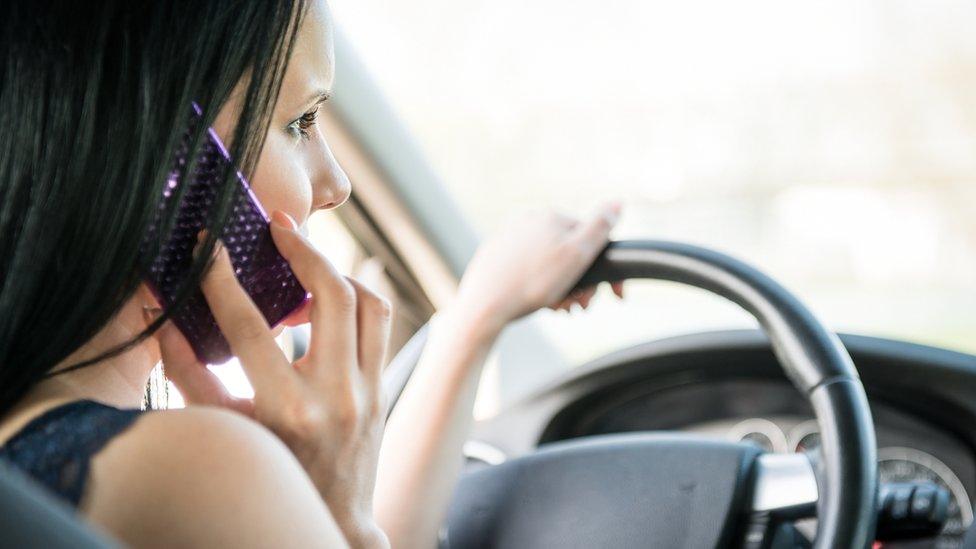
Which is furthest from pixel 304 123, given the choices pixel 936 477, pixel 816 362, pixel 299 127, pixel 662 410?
pixel 936 477

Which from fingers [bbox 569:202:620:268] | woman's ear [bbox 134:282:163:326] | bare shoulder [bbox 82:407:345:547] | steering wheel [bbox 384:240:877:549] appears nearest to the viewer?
bare shoulder [bbox 82:407:345:547]

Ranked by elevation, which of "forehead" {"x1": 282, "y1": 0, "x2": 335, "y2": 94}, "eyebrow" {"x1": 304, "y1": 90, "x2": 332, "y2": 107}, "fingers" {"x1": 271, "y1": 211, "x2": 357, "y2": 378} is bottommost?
"fingers" {"x1": 271, "y1": 211, "x2": 357, "y2": 378}

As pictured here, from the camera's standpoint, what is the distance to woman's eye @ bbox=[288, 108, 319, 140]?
95 cm

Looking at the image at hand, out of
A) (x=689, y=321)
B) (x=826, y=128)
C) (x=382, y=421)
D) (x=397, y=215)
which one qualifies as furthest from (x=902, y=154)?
(x=382, y=421)

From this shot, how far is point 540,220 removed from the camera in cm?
127

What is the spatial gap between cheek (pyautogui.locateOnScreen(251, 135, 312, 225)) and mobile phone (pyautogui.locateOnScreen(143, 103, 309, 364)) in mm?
38

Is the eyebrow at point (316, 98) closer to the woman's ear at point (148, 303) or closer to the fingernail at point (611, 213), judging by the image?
the woman's ear at point (148, 303)

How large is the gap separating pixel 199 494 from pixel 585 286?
65 cm

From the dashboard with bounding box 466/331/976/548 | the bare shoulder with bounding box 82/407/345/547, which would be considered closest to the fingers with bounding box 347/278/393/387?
the bare shoulder with bounding box 82/407/345/547

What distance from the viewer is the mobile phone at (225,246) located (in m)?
0.80

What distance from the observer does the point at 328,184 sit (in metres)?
0.99

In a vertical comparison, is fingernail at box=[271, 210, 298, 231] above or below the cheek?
below

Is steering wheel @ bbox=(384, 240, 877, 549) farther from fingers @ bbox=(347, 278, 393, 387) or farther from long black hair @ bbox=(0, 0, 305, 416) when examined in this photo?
long black hair @ bbox=(0, 0, 305, 416)

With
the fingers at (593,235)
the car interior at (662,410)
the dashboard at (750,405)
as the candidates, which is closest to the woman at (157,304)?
the car interior at (662,410)
